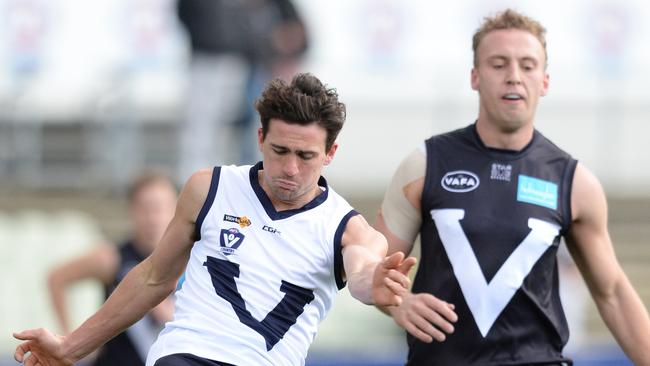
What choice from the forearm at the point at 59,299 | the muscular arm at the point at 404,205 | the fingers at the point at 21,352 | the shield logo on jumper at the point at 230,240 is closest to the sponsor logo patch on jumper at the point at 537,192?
the muscular arm at the point at 404,205

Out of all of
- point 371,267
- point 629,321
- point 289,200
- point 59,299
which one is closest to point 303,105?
point 289,200

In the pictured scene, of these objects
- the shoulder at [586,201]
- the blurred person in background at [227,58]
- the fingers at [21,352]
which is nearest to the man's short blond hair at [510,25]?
the shoulder at [586,201]

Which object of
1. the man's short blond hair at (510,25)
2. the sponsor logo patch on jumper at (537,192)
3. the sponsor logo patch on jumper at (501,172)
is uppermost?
the man's short blond hair at (510,25)

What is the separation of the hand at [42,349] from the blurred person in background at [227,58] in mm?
7337

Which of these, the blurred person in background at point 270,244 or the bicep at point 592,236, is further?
the bicep at point 592,236

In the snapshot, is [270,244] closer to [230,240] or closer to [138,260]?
[230,240]

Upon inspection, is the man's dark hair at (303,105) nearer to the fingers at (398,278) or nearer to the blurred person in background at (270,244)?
the blurred person in background at (270,244)

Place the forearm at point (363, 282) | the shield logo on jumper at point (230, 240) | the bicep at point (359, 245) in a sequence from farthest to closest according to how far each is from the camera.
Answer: the shield logo on jumper at point (230, 240), the bicep at point (359, 245), the forearm at point (363, 282)

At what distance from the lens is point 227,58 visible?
1374cm

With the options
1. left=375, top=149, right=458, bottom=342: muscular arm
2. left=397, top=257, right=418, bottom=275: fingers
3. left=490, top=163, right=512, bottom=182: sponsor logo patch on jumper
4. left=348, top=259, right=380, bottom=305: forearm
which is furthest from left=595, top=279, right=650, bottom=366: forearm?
left=397, top=257, right=418, bottom=275: fingers

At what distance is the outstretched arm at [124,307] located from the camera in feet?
20.2

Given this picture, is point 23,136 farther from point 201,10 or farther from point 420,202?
point 420,202

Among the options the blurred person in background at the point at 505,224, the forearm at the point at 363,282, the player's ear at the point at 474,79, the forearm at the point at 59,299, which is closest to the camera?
the forearm at the point at 363,282

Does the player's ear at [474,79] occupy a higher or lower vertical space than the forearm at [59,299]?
higher
